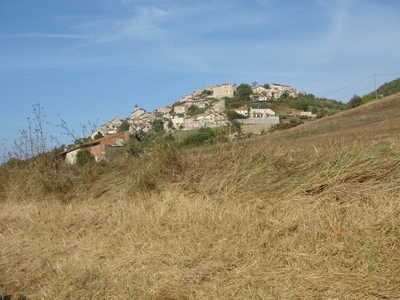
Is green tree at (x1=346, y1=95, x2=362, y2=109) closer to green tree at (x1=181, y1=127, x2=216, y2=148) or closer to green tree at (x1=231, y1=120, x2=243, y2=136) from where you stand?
green tree at (x1=181, y1=127, x2=216, y2=148)

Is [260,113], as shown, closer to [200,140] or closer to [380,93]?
[200,140]

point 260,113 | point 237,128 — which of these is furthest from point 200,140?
point 260,113

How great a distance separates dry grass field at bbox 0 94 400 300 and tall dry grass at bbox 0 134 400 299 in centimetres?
2

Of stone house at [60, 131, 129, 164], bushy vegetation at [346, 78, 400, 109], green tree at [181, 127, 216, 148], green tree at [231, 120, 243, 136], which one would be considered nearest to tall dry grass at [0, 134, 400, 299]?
green tree at [181, 127, 216, 148]

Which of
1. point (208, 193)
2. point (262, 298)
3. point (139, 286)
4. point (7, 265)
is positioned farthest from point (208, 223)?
point (7, 265)

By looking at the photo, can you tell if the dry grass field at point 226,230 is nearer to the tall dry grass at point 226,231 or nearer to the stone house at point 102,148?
the tall dry grass at point 226,231

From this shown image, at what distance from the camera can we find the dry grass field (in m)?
3.77

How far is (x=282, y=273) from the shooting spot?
151 inches

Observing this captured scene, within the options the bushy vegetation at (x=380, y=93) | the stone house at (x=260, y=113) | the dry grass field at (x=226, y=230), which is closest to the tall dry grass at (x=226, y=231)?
the dry grass field at (x=226, y=230)

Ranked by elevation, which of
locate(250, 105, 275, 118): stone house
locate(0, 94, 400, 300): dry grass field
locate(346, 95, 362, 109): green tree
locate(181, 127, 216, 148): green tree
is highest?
locate(346, 95, 362, 109): green tree

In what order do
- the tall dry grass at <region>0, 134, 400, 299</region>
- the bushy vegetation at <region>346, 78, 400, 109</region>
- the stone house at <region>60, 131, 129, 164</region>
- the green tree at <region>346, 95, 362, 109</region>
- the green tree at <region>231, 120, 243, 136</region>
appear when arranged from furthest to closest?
the bushy vegetation at <region>346, 78, 400, 109</region> → the green tree at <region>346, 95, 362, 109</region> → the stone house at <region>60, 131, 129, 164</region> → the green tree at <region>231, 120, 243, 136</region> → the tall dry grass at <region>0, 134, 400, 299</region>

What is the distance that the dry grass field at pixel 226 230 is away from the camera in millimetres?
3773

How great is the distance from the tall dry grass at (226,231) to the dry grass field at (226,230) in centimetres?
2

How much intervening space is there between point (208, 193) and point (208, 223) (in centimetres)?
103
